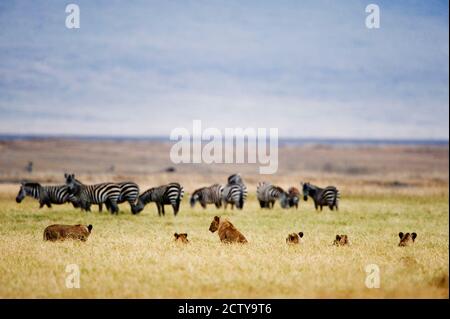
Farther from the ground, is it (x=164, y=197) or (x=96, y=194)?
(x=96, y=194)

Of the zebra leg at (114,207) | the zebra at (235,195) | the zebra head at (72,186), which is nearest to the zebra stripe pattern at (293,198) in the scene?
the zebra at (235,195)

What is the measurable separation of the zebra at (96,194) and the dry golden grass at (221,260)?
227 centimetres

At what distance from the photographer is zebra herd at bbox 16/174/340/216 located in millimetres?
26422

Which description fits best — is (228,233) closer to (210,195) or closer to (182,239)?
(182,239)

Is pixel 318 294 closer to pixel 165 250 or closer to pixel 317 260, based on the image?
pixel 317 260

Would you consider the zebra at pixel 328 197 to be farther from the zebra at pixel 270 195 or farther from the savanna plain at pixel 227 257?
the zebra at pixel 270 195

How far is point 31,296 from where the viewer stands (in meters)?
11.2

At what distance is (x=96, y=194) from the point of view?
86.0ft

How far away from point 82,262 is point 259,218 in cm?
1162

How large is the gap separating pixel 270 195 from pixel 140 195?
252 inches

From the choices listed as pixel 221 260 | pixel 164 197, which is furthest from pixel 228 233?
pixel 164 197

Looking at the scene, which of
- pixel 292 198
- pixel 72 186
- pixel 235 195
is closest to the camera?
pixel 72 186
